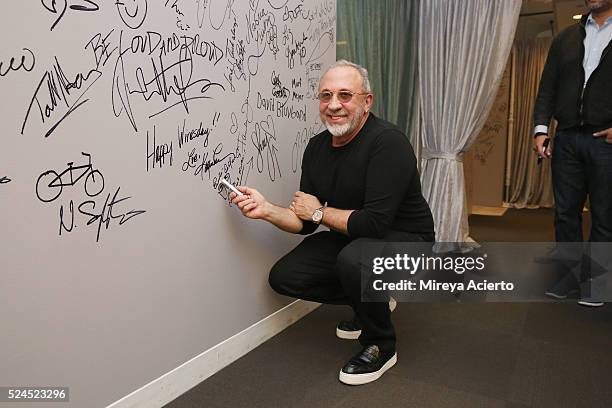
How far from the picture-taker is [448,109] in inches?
114

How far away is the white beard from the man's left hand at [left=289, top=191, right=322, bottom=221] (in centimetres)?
27

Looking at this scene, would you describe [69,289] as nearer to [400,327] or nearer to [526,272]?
[400,327]

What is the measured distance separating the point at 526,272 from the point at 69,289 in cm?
257

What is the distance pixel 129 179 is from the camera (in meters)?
1.32

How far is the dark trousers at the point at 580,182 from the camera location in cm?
217

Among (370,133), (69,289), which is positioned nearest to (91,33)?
(69,289)

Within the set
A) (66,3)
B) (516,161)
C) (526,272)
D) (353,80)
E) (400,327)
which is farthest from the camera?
(516,161)

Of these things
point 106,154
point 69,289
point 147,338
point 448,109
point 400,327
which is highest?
point 448,109

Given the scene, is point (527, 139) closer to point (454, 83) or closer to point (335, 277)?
point (454, 83)
